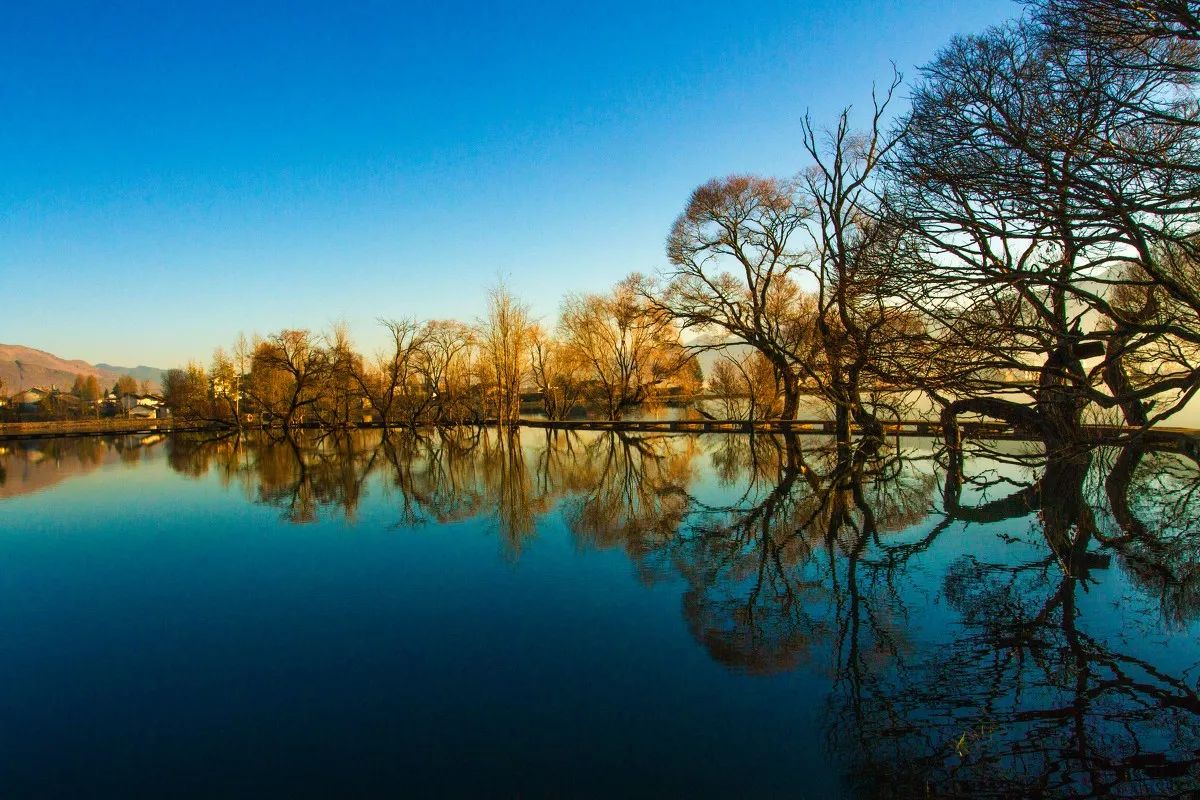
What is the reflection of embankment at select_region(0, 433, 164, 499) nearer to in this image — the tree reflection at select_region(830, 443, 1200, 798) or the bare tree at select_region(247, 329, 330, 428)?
the bare tree at select_region(247, 329, 330, 428)

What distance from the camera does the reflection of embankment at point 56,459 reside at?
63.8 feet

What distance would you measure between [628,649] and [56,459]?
30841mm

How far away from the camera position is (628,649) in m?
5.47

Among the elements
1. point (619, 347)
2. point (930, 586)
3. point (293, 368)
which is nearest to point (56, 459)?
point (293, 368)

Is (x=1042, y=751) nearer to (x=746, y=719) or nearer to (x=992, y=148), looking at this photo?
(x=746, y=719)

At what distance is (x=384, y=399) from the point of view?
42031mm

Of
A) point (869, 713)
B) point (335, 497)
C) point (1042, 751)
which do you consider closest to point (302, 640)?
point (869, 713)

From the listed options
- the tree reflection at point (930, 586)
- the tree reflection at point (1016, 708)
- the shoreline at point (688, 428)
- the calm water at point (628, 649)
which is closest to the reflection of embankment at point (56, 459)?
the shoreline at point (688, 428)

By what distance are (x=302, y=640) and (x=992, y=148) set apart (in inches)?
286

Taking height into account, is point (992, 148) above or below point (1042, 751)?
above

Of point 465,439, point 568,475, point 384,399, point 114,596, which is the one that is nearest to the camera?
point 114,596

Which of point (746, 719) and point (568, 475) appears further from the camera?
point (568, 475)

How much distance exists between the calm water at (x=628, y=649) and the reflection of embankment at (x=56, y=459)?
10.3 m

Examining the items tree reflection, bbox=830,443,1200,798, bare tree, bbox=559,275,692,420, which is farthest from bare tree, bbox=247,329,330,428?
tree reflection, bbox=830,443,1200,798
